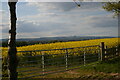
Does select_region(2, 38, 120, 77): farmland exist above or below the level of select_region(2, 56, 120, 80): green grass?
above

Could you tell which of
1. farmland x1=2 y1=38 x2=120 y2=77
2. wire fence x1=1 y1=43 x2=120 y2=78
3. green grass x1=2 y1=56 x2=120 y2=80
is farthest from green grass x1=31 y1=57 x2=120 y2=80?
farmland x1=2 y1=38 x2=120 y2=77

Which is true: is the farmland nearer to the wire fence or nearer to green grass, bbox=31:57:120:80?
the wire fence

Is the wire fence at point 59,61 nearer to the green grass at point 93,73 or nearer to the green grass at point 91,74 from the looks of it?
the green grass at point 91,74

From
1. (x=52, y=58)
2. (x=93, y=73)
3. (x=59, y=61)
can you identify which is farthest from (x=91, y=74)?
(x=52, y=58)

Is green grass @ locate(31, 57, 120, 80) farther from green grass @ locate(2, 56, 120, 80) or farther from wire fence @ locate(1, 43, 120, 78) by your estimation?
wire fence @ locate(1, 43, 120, 78)

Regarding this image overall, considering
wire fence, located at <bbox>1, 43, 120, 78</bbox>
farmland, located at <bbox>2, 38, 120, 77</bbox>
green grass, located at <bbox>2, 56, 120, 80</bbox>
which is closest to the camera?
green grass, located at <bbox>2, 56, 120, 80</bbox>

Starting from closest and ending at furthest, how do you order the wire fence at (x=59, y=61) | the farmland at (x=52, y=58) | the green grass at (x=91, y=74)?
1. the green grass at (x=91, y=74)
2. the wire fence at (x=59, y=61)
3. the farmland at (x=52, y=58)

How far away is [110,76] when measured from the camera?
33.8 feet

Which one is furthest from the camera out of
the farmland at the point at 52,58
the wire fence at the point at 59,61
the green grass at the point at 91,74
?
the farmland at the point at 52,58

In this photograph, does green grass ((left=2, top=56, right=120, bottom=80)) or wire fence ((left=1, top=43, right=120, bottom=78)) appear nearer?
green grass ((left=2, top=56, right=120, bottom=80))

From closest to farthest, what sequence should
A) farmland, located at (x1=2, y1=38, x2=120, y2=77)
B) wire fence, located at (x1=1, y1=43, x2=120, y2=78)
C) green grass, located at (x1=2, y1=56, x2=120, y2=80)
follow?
green grass, located at (x1=2, y1=56, x2=120, y2=80) → wire fence, located at (x1=1, y1=43, x2=120, y2=78) → farmland, located at (x1=2, y1=38, x2=120, y2=77)

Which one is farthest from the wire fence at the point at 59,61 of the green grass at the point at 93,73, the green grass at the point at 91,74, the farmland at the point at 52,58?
the green grass at the point at 93,73

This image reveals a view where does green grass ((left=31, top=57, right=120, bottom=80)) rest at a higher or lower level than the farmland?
lower

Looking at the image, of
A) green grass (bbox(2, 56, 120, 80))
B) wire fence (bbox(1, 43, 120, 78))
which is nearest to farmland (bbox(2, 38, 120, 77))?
wire fence (bbox(1, 43, 120, 78))
